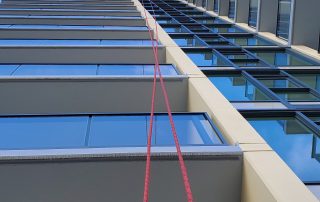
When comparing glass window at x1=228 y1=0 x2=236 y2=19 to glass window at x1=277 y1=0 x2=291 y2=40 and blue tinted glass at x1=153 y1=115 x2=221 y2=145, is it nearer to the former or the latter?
glass window at x1=277 y1=0 x2=291 y2=40

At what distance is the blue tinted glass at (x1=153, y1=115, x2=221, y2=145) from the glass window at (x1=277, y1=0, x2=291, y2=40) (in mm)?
15295

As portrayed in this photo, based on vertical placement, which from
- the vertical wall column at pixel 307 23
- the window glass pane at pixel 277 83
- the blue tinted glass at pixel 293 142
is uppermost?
the vertical wall column at pixel 307 23

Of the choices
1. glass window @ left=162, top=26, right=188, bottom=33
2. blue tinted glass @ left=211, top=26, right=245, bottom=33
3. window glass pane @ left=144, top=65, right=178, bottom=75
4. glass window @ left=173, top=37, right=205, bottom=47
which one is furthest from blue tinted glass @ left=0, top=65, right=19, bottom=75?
blue tinted glass @ left=211, top=26, right=245, bottom=33

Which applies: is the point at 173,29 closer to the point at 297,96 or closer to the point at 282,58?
the point at 282,58

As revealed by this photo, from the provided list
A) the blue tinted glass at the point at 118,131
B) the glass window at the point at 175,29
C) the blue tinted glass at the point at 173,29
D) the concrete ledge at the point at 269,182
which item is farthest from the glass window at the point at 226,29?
the concrete ledge at the point at 269,182

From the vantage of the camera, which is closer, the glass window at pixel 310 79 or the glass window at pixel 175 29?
the glass window at pixel 310 79

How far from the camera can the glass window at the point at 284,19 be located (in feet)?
79.7

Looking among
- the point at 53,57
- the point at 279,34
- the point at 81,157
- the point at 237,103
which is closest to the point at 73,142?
the point at 81,157

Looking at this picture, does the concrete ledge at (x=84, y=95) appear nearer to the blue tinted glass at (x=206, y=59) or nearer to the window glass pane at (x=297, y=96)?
the window glass pane at (x=297, y=96)

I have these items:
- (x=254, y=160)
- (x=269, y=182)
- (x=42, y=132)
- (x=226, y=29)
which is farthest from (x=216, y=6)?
(x=269, y=182)

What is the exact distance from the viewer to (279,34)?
25.9 meters

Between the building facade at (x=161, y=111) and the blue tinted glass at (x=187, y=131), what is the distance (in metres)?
0.02

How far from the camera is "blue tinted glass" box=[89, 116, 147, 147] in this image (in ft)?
29.8

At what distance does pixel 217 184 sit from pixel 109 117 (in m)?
3.15
